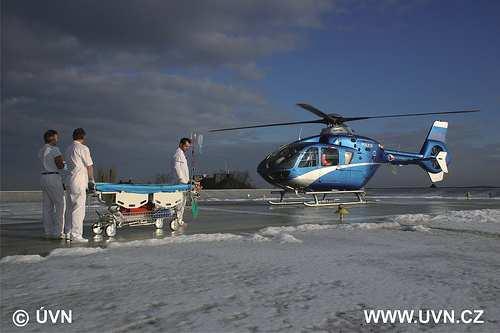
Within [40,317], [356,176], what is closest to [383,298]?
[40,317]

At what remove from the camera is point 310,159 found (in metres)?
16.1

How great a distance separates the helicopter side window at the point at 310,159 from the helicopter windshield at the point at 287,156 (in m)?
0.31

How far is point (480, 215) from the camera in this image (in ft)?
35.2

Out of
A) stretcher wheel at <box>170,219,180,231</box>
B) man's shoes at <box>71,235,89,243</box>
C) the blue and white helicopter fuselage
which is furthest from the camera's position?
the blue and white helicopter fuselage

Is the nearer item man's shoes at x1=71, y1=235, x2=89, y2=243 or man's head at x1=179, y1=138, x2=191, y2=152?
man's shoes at x1=71, y1=235, x2=89, y2=243

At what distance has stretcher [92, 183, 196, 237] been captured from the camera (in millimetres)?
7238

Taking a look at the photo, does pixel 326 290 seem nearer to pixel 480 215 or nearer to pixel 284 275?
pixel 284 275

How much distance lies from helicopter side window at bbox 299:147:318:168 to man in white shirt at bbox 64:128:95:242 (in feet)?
33.4

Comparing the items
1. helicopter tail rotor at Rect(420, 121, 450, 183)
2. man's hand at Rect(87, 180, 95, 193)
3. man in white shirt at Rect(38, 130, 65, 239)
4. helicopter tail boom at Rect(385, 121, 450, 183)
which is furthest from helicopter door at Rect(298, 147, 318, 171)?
man in white shirt at Rect(38, 130, 65, 239)

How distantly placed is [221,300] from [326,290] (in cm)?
91

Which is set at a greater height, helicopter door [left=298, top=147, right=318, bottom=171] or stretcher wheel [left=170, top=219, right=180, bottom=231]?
helicopter door [left=298, top=147, right=318, bottom=171]

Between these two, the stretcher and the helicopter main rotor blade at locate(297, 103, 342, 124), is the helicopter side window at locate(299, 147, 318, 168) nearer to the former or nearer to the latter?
the helicopter main rotor blade at locate(297, 103, 342, 124)

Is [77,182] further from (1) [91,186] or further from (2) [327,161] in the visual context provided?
(2) [327,161]

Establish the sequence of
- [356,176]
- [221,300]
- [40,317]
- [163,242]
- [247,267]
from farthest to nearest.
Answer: [356,176] < [163,242] < [247,267] < [221,300] < [40,317]
